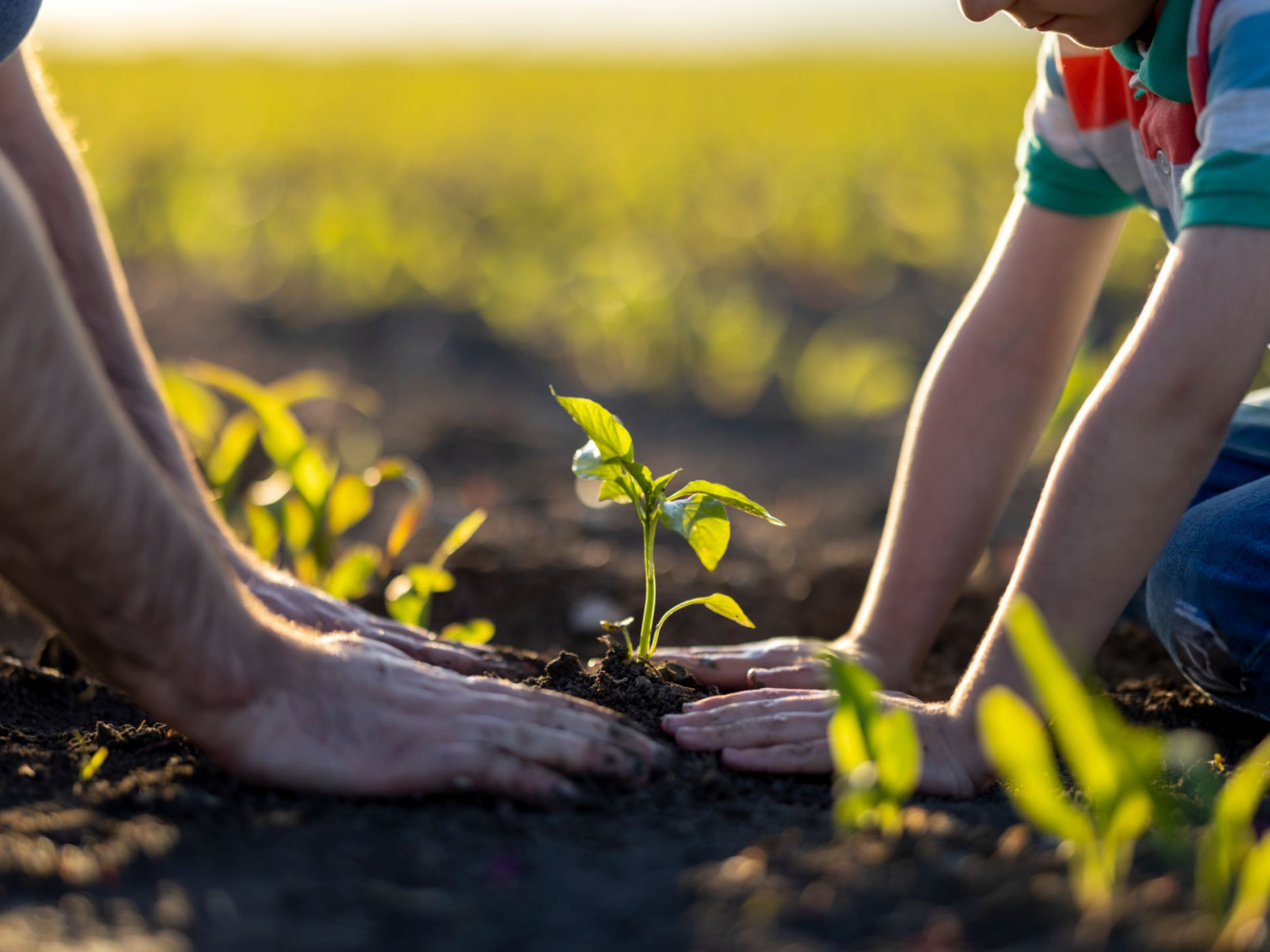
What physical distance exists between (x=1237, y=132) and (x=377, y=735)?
1.18m

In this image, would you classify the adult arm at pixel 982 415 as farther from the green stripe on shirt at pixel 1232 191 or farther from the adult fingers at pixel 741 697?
the green stripe on shirt at pixel 1232 191

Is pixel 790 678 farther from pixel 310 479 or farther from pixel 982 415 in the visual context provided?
pixel 310 479

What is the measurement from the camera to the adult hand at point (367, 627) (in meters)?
1.69

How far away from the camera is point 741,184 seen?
973 centimetres

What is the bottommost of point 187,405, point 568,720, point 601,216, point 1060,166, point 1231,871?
point 1231,871

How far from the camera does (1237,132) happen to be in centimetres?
139

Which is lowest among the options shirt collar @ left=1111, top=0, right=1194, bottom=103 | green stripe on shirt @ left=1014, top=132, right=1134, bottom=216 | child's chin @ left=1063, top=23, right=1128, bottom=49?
green stripe on shirt @ left=1014, top=132, right=1134, bottom=216

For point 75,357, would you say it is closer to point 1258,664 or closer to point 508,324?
point 1258,664

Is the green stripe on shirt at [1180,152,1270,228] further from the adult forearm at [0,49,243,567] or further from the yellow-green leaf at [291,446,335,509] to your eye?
the yellow-green leaf at [291,446,335,509]

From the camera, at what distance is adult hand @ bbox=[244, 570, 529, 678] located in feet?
5.55

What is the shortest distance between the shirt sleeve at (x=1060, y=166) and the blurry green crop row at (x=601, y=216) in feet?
7.93

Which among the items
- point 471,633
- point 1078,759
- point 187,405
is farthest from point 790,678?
point 187,405

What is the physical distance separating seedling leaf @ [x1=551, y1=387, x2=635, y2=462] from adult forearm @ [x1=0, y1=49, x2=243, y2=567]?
585 mm

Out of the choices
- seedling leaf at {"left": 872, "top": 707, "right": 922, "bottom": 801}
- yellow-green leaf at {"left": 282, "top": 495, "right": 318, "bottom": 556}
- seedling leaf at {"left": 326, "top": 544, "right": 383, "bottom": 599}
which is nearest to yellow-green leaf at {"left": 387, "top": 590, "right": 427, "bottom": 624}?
seedling leaf at {"left": 326, "top": 544, "right": 383, "bottom": 599}
